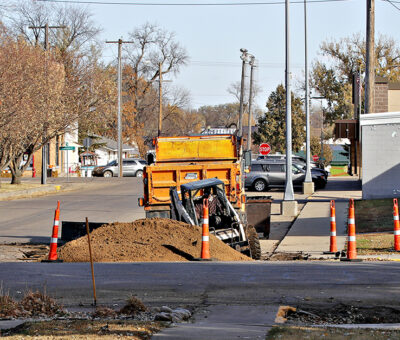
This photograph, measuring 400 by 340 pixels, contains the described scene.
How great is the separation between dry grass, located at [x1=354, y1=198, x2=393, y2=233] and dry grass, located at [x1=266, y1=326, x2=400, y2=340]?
12710 mm

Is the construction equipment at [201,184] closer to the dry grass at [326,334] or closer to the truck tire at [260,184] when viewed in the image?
the dry grass at [326,334]

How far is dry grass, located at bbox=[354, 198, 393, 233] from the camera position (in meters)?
19.8

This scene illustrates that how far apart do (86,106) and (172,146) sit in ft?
88.0

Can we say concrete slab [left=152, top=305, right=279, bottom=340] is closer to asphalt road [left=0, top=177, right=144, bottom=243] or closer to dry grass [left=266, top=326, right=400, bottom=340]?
dry grass [left=266, top=326, right=400, bottom=340]

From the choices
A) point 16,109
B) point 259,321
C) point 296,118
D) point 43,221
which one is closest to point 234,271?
point 259,321

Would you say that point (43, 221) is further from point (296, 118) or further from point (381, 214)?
point (296, 118)

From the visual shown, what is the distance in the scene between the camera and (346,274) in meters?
10.6

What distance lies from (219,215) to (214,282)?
5.00m

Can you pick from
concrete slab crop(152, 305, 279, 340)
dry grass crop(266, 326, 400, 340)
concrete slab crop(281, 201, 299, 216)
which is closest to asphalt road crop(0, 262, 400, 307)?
concrete slab crop(152, 305, 279, 340)

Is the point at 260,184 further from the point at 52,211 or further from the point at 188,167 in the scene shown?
the point at 188,167

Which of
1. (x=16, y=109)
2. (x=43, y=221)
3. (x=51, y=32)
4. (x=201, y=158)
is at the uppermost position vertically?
(x=51, y=32)

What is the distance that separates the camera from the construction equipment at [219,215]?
1441cm

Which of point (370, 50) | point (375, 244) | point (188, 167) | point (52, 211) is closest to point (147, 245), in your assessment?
point (188, 167)

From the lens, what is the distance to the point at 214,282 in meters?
10.1
